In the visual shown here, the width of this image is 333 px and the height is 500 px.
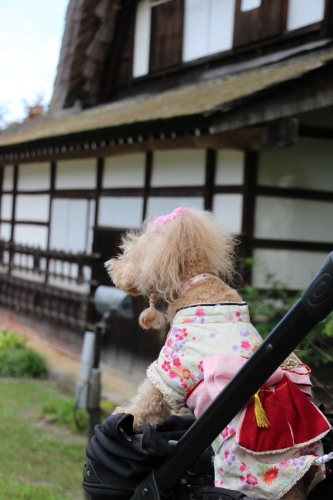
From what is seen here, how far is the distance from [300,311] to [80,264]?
281 inches

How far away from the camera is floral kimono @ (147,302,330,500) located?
1549 millimetres

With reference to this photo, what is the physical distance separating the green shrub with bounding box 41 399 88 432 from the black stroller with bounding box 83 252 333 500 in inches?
163

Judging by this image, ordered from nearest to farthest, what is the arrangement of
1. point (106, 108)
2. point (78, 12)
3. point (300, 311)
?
point (300, 311), point (106, 108), point (78, 12)

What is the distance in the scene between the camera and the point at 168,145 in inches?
264

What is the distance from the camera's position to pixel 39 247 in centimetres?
963

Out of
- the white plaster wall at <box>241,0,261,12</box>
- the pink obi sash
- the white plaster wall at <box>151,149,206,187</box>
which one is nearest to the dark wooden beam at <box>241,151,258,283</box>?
the white plaster wall at <box>151,149,206,187</box>

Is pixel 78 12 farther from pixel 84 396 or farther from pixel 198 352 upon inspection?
pixel 198 352

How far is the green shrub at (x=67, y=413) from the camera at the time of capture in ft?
18.9

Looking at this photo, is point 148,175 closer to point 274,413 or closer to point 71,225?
point 71,225

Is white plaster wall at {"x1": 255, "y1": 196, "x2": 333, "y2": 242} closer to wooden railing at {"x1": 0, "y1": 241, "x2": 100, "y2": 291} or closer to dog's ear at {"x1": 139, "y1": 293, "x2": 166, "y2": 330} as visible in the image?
wooden railing at {"x1": 0, "y1": 241, "x2": 100, "y2": 291}

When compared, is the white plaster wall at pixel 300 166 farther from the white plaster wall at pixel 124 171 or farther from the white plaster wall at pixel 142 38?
the white plaster wall at pixel 142 38

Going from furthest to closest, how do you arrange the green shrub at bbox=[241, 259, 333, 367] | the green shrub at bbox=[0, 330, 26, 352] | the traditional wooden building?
1. the green shrub at bbox=[0, 330, 26, 352]
2. the traditional wooden building
3. the green shrub at bbox=[241, 259, 333, 367]

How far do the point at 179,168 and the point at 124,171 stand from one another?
4.12ft

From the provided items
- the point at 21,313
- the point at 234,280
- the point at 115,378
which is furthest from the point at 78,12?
the point at 234,280
